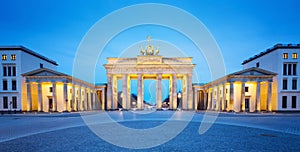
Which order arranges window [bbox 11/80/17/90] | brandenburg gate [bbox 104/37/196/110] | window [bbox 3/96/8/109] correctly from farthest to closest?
brandenburg gate [bbox 104/37/196/110], window [bbox 11/80/17/90], window [bbox 3/96/8/109]

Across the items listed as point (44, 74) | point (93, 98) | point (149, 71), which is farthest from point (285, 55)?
point (44, 74)

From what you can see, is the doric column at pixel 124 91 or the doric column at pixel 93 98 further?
the doric column at pixel 93 98

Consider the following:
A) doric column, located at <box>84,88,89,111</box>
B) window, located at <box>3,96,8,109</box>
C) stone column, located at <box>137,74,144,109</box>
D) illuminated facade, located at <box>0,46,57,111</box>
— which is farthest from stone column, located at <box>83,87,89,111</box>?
window, located at <box>3,96,8,109</box>

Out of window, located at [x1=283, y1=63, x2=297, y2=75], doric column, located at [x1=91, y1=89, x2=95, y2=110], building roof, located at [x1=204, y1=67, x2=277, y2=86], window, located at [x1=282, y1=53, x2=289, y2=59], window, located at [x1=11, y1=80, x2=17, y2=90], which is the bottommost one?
doric column, located at [x1=91, y1=89, x2=95, y2=110]

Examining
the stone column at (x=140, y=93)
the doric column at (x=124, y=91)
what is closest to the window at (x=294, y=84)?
the stone column at (x=140, y=93)

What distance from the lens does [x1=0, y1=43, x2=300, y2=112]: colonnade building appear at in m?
41.2

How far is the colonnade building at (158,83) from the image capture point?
41.2m

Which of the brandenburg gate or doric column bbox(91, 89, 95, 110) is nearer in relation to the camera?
the brandenburg gate

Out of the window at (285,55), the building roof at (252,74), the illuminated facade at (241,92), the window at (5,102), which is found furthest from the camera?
the window at (5,102)

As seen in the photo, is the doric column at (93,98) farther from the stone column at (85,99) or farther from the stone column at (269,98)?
the stone column at (269,98)

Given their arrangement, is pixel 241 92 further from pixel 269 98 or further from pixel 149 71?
pixel 149 71

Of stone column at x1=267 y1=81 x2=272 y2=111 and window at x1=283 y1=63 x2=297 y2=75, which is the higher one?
window at x1=283 y1=63 x2=297 y2=75

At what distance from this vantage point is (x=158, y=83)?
5062 centimetres

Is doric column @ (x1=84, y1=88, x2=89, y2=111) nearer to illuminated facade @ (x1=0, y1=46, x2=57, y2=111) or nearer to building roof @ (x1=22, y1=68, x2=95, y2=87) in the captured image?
building roof @ (x1=22, y1=68, x2=95, y2=87)
